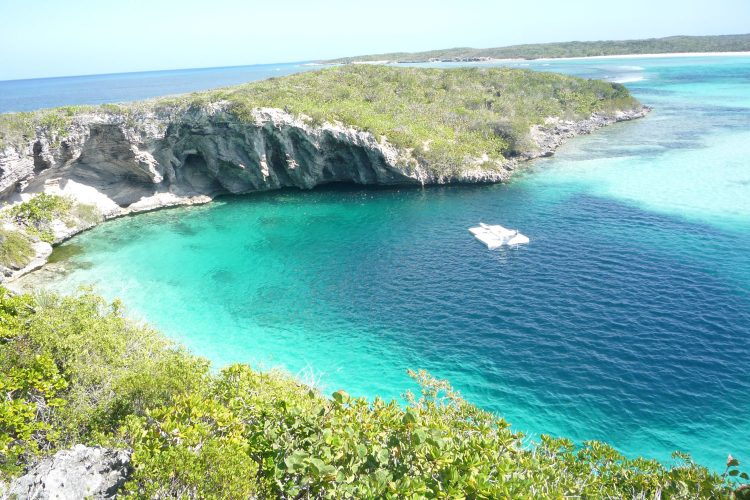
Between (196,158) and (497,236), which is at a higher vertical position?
(196,158)

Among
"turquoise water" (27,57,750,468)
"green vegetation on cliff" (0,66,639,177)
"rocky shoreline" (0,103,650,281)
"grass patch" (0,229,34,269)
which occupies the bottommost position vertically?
"turquoise water" (27,57,750,468)

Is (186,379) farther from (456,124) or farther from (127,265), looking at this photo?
(456,124)

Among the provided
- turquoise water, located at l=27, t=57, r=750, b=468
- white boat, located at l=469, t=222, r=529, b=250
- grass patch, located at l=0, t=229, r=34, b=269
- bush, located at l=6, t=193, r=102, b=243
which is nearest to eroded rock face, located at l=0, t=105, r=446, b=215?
bush, located at l=6, t=193, r=102, b=243

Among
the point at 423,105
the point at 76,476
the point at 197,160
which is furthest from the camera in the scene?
the point at 423,105

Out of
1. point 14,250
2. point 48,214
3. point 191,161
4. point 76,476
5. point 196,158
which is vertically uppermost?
point 196,158

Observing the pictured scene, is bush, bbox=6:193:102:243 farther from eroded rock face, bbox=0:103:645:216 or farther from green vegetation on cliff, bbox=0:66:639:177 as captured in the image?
green vegetation on cliff, bbox=0:66:639:177

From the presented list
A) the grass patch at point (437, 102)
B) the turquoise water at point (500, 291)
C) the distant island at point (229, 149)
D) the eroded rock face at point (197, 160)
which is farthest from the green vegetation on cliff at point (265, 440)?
the grass patch at point (437, 102)

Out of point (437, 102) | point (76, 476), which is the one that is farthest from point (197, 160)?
point (76, 476)

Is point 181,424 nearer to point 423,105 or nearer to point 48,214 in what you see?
point 48,214
